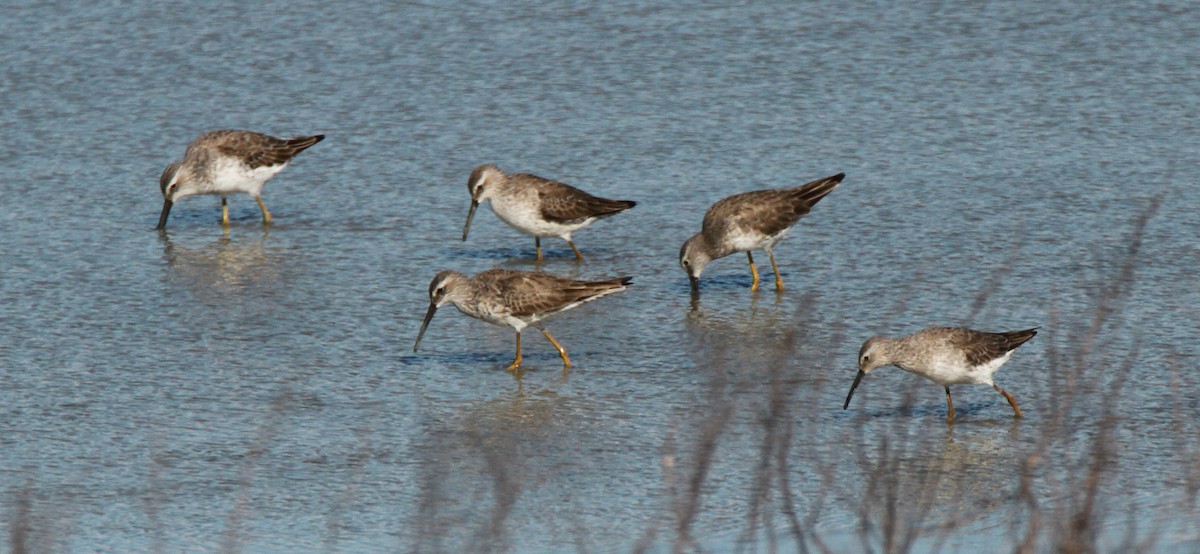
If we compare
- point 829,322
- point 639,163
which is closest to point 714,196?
point 639,163

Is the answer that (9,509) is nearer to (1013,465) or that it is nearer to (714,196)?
(1013,465)

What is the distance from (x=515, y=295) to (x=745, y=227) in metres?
2.70

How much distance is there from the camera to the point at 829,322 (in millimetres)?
11914

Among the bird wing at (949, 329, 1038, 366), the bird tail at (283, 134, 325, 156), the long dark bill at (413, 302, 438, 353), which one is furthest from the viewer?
the bird tail at (283, 134, 325, 156)

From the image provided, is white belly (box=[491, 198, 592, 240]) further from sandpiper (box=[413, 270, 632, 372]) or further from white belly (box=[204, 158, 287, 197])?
white belly (box=[204, 158, 287, 197])

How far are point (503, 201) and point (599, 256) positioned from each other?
0.99 metres

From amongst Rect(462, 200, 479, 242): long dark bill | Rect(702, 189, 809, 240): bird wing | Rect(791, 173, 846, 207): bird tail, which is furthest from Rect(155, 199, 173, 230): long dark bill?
Rect(791, 173, 846, 207): bird tail

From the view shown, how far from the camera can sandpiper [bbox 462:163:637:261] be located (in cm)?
1421

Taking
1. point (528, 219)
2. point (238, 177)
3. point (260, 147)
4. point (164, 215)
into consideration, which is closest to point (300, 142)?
point (260, 147)

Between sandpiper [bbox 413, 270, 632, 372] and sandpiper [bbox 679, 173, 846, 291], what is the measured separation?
167cm

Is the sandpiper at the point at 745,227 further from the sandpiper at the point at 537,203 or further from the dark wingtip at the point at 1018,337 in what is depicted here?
the dark wingtip at the point at 1018,337

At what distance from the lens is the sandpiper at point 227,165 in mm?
15438

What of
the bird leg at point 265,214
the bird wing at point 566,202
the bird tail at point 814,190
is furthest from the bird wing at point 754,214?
the bird leg at point 265,214

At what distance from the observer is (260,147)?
16.0m
